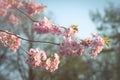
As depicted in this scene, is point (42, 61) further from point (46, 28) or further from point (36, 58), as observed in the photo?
point (46, 28)

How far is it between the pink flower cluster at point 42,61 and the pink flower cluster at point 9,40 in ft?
1.55

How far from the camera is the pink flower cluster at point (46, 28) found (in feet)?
23.1

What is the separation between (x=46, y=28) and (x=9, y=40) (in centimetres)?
80

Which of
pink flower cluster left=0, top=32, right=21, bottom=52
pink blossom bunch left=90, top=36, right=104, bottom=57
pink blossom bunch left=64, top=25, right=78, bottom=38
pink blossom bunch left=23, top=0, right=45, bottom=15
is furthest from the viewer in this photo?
pink blossom bunch left=23, top=0, right=45, bottom=15

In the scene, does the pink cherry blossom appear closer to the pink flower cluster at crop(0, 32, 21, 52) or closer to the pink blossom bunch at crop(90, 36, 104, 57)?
the pink blossom bunch at crop(90, 36, 104, 57)

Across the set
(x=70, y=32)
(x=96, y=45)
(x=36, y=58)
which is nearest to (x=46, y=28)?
(x=70, y=32)

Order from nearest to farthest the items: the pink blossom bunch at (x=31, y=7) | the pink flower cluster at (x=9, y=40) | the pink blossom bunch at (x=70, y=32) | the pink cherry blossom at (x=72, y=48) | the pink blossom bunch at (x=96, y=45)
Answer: the pink cherry blossom at (x=72, y=48), the pink blossom bunch at (x=96, y=45), the pink blossom bunch at (x=70, y=32), the pink flower cluster at (x=9, y=40), the pink blossom bunch at (x=31, y=7)

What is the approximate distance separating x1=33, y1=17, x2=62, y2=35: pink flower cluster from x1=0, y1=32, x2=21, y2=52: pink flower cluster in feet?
1.59

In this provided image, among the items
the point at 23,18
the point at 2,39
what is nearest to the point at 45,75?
the point at 23,18

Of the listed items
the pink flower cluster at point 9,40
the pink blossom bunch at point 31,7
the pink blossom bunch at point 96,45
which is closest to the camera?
the pink blossom bunch at point 96,45

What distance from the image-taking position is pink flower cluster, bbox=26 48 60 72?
675 centimetres

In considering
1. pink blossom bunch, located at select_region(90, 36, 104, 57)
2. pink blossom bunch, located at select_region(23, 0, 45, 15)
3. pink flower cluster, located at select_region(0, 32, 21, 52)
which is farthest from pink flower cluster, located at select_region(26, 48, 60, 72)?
pink blossom bunch, located at select_region(23, 0, 45, 15)

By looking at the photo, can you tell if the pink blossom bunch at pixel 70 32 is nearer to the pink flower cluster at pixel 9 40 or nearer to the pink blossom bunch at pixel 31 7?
the pink flower cluster at pixel 9 40

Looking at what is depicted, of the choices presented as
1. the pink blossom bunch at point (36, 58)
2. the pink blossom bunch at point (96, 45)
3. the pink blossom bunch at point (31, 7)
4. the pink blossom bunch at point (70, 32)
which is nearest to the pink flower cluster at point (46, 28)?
the pink blossom bunch at point (70, 32)
